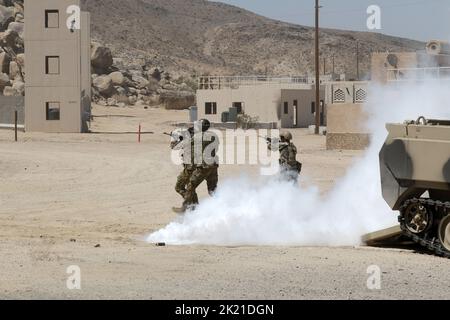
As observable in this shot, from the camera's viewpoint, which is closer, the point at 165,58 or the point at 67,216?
the point at 67,216

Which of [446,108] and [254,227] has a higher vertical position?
[446,108]

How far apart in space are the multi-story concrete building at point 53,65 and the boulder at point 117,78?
99.6 feet

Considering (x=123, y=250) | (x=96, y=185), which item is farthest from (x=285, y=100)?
(x=123, y=250)

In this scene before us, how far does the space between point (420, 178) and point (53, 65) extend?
3736 cm

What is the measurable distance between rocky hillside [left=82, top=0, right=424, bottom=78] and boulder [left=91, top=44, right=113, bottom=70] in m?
35.9

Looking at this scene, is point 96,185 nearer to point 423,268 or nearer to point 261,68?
point 423,268

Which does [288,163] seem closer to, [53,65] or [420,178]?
[420,178]

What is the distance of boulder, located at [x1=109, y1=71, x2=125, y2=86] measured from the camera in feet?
259

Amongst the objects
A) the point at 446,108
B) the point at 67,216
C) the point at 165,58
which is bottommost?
the point at 67,216

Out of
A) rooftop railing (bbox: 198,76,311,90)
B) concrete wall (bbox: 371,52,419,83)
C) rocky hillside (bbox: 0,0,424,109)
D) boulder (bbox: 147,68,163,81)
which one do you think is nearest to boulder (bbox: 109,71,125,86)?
rocky hillside (bbox: 0,0,424,109)

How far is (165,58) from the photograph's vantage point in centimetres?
12212
